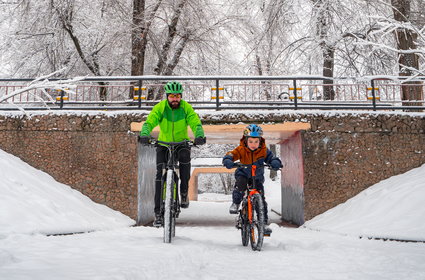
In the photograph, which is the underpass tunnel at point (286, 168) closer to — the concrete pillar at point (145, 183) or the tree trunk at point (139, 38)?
the concrete pillar at point (145, 183)

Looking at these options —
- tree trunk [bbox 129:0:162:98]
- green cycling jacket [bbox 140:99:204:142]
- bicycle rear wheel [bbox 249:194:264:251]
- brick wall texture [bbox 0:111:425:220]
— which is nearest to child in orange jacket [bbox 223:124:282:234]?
bicycle rear wheel [bbox 249:194:264:251]

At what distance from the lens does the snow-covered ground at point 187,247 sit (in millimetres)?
3051

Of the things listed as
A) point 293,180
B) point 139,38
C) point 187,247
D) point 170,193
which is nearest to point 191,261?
point 187,247

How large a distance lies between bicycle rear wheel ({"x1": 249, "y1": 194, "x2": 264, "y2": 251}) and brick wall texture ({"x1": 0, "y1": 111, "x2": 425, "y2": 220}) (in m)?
4.70

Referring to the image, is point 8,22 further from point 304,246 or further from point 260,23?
point 304,246

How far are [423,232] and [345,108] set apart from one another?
4.38 metres

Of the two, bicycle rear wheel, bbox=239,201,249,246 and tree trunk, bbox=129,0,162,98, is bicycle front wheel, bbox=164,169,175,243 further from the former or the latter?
tree trunk, bbox=129,0,162,98

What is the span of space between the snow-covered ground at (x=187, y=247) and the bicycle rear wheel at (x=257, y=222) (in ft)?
0.47

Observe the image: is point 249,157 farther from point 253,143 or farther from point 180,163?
point 180,163

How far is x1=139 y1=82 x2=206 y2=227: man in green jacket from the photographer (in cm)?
498

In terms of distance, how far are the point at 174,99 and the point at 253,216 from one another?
6.55 ft

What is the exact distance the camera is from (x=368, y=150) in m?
9.26

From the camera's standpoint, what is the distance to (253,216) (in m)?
4.75

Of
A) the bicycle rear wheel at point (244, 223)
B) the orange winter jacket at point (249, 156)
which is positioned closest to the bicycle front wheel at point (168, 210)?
the orange winter jacket at point (249, 156)
